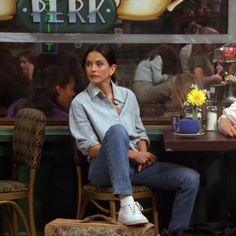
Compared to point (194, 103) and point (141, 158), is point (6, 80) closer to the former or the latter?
point (141, 158)

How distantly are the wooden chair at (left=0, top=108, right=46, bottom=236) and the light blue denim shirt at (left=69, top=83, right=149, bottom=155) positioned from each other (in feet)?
0.69

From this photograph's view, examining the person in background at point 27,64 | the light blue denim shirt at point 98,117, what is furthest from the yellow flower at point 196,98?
the person in background at point 27,64

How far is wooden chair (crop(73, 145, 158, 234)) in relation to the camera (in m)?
4.07

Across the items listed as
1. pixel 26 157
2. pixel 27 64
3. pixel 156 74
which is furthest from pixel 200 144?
pixel 27 64

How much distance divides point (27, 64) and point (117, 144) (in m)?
1.11

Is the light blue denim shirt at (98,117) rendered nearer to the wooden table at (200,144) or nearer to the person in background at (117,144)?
the person in background at (117,144)

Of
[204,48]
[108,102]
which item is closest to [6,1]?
[108,102]

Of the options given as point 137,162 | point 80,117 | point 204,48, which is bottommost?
point 137,162

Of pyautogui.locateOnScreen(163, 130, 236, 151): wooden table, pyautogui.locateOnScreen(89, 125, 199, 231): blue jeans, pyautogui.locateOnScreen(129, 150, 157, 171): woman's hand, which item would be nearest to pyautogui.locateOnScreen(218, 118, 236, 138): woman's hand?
pyautogui.locateOnScreen(163, 130, 236, 151): wooden table

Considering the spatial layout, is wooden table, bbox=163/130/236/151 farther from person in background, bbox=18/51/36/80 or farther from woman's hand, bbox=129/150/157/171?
person in background, bbox=18/51/36/80

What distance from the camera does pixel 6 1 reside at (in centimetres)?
457

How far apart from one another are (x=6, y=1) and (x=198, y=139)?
1.63m

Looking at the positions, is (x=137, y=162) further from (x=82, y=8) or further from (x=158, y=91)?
(x=82, y=8)

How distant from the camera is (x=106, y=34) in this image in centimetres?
462
